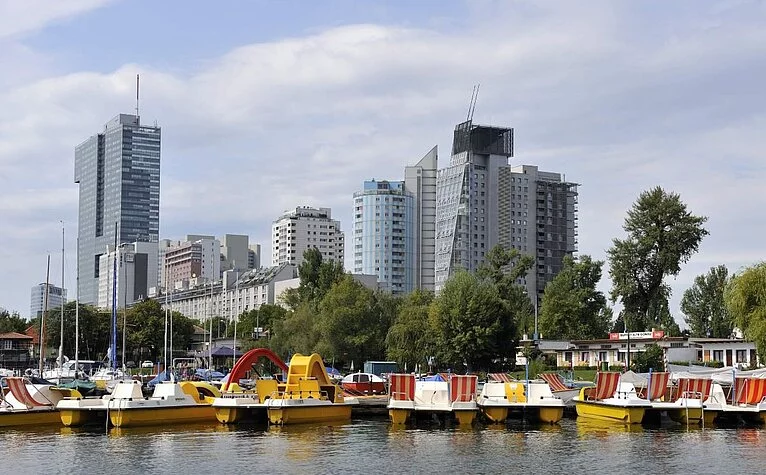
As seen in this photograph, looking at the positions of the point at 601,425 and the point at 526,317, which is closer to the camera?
the point at 601,425

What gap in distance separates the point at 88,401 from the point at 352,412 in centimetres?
1649

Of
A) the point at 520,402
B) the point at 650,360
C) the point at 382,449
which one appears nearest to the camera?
the point at 382,449

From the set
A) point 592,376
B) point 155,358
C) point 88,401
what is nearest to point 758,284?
point 592,376

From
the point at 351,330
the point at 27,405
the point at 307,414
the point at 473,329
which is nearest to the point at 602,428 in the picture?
the point at 307,414

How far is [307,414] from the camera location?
55.5m

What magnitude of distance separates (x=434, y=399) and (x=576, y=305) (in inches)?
2872

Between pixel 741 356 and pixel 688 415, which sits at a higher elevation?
A: pixel 741 356

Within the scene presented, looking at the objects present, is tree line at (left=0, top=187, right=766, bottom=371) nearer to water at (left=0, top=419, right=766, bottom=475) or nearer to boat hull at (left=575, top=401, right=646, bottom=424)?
boat hull at (left=575, top=401, right=646, bottom=424)

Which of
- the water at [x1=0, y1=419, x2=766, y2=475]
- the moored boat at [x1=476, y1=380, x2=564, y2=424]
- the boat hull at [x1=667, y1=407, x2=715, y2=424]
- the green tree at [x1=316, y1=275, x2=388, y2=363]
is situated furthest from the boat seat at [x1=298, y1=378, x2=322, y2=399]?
the green tree at [x1=316, y1=275, x2=388, y2=363]

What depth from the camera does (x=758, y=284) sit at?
75250 millimetres

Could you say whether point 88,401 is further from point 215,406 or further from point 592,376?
point 592,376

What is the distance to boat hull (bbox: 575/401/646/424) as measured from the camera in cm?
5462

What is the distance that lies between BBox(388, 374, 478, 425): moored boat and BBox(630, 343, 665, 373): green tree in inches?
1670

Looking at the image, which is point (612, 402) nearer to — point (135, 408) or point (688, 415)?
point (688, 415)
